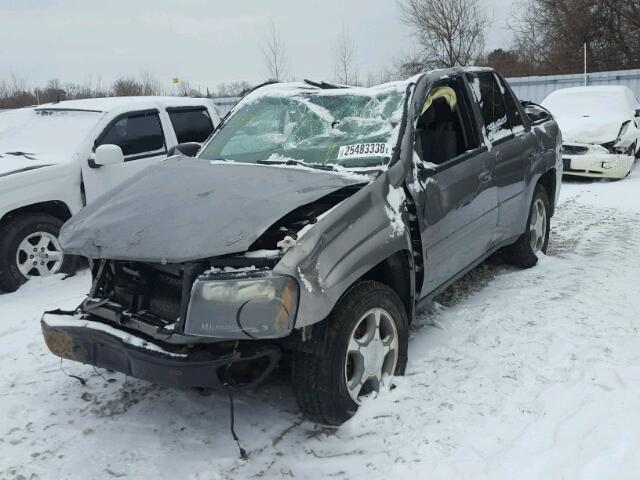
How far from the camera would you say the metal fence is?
1811 centimetres

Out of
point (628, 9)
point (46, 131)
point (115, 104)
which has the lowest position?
point (46, 131)

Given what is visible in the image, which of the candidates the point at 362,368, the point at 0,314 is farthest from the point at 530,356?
the point at 0,314

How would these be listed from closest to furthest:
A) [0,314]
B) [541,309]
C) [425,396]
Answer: [425,396] < [541,309] < [0,314]

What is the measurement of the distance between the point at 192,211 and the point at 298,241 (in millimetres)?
673

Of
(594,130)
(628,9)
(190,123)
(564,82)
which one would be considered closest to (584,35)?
(628,9)

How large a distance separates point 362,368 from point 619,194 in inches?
298

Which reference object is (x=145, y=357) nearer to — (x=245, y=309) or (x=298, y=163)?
(x=245, y=309)

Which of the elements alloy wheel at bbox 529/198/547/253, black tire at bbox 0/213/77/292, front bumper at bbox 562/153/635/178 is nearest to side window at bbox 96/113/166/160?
black tire at bbox 0/213/77/292

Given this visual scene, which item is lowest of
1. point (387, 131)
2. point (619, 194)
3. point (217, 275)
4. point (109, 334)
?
point (619, 194)

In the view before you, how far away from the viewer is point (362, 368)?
3.07m

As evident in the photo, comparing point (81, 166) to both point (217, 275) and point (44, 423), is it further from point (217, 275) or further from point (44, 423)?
point (217, 275)

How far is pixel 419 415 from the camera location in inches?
121

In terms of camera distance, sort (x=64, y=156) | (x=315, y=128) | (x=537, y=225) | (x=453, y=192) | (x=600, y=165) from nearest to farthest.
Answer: (x=453, y=192)
(x=315, y=128)
(x=537, y=225)
(x=64, y=156)
(x=600, y=165)

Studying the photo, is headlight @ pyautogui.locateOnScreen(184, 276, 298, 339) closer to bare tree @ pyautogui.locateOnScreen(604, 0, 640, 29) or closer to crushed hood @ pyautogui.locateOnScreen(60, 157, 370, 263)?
crushed hood @ pyautogui.locateOnScreen(60, 157, 370, 263)
